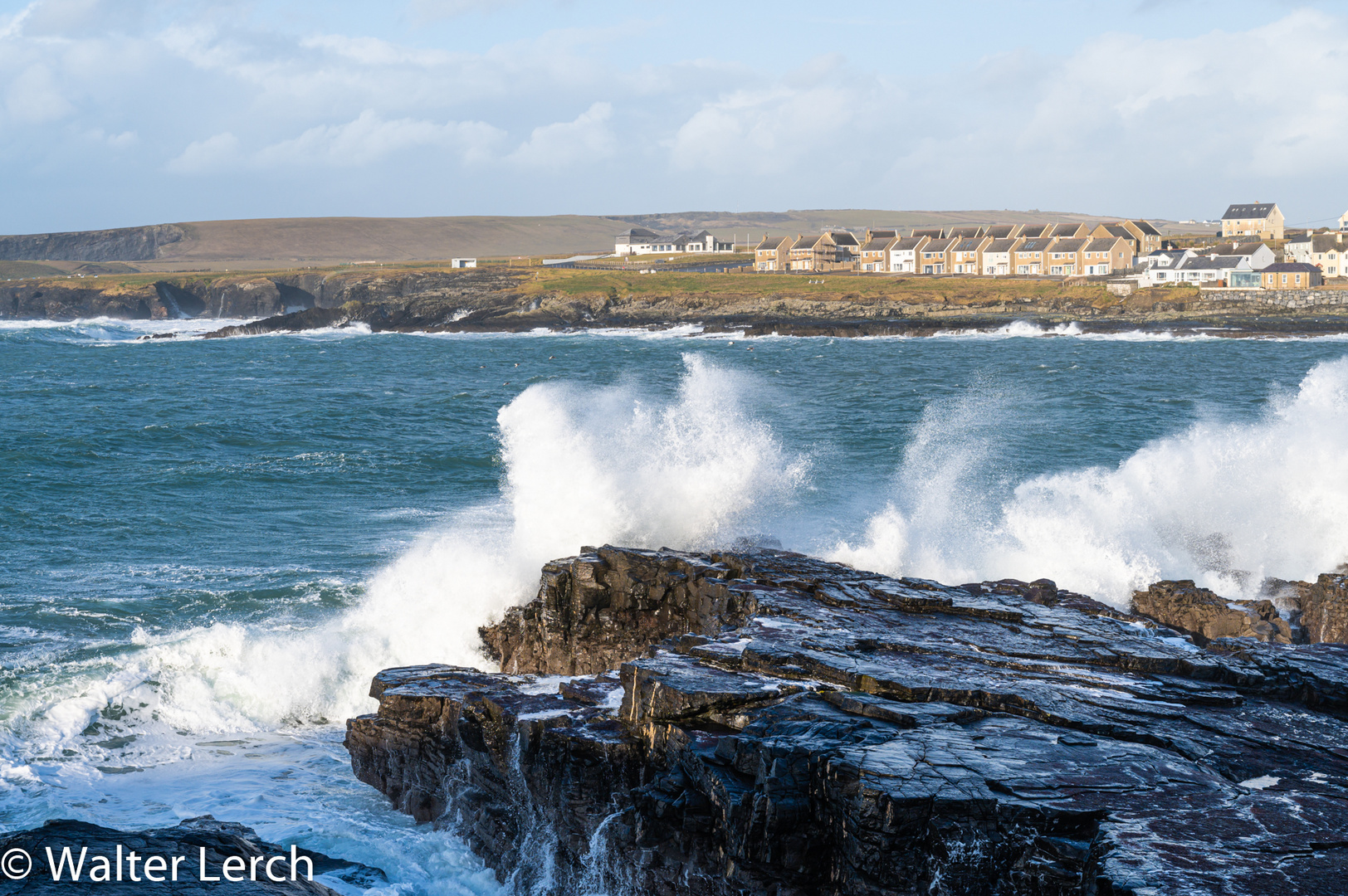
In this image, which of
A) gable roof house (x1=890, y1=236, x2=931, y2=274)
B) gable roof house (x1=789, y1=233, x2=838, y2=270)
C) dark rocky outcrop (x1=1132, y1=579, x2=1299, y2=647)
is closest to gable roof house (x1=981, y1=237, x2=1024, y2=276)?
gable roof house (x1=890, y1=236, x2=931, y2=274)

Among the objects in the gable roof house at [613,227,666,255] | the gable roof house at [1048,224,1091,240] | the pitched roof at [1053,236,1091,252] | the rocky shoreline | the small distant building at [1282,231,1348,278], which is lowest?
the rocky shoreline

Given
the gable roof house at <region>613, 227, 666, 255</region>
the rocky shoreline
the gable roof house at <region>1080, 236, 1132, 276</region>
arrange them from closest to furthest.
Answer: the rocky shoreline, the gable roof house at <region>1080, 236, 1132, 276</region>, the gable roof house at <region>613, 227, 666, 255</region>

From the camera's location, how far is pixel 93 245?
19650 centimetres

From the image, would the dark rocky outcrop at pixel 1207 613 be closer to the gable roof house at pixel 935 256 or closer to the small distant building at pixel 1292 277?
the small distant building at pixel 1292 277

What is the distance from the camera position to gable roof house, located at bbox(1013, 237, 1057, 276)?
112250 mm

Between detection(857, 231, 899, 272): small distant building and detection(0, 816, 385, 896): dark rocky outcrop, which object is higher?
detection(857, 231, 899, 272): small distant building

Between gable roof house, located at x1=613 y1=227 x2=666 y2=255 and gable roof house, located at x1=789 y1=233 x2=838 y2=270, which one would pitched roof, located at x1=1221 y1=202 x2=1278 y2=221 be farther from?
gable roof house, located at x1=613 y1=227 x2=666 y2=255

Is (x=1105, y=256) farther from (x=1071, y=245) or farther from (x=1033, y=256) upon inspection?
(x=1033, y=256)

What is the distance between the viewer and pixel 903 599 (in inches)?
457

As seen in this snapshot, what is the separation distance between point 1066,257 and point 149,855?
376ft

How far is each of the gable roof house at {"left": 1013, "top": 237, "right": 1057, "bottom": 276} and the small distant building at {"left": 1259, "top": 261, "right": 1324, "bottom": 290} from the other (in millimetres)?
22478

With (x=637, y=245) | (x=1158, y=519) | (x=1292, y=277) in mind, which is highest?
(x=637, y=245)

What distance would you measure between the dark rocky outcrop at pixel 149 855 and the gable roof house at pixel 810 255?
406ft

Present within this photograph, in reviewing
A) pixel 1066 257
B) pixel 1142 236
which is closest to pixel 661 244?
pixel 1066 257
